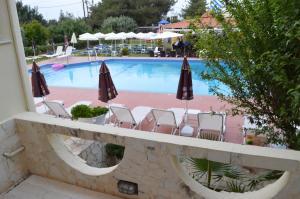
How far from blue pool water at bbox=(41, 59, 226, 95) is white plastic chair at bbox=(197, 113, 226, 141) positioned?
206 inches

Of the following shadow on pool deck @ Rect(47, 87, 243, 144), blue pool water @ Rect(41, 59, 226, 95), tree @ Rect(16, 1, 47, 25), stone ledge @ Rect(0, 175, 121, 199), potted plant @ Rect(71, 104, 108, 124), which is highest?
tree @ Rect(16, 1, 47, 25)

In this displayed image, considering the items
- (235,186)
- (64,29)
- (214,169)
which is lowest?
(235,186)

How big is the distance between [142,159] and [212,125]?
4788 millimetres

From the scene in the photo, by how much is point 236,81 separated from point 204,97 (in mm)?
8232

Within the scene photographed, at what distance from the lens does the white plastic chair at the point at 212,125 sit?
6.95 metres

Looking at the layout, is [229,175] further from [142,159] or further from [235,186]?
[142,159]

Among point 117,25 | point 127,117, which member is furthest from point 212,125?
point 117,25

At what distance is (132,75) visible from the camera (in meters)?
17.9

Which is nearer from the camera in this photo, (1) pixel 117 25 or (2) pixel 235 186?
(2) pixel 235 186

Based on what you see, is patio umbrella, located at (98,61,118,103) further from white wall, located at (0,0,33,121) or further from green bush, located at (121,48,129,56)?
green bush, located at (121,48,129,56)

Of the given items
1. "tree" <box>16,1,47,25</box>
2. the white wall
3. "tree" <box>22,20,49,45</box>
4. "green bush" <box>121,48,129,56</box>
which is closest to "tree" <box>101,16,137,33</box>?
"tree" <box>22,20,49,45</box>

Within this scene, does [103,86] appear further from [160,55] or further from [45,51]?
[45,51]

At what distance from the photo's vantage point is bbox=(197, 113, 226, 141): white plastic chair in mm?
6953

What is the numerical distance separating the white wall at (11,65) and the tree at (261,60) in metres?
2.30
